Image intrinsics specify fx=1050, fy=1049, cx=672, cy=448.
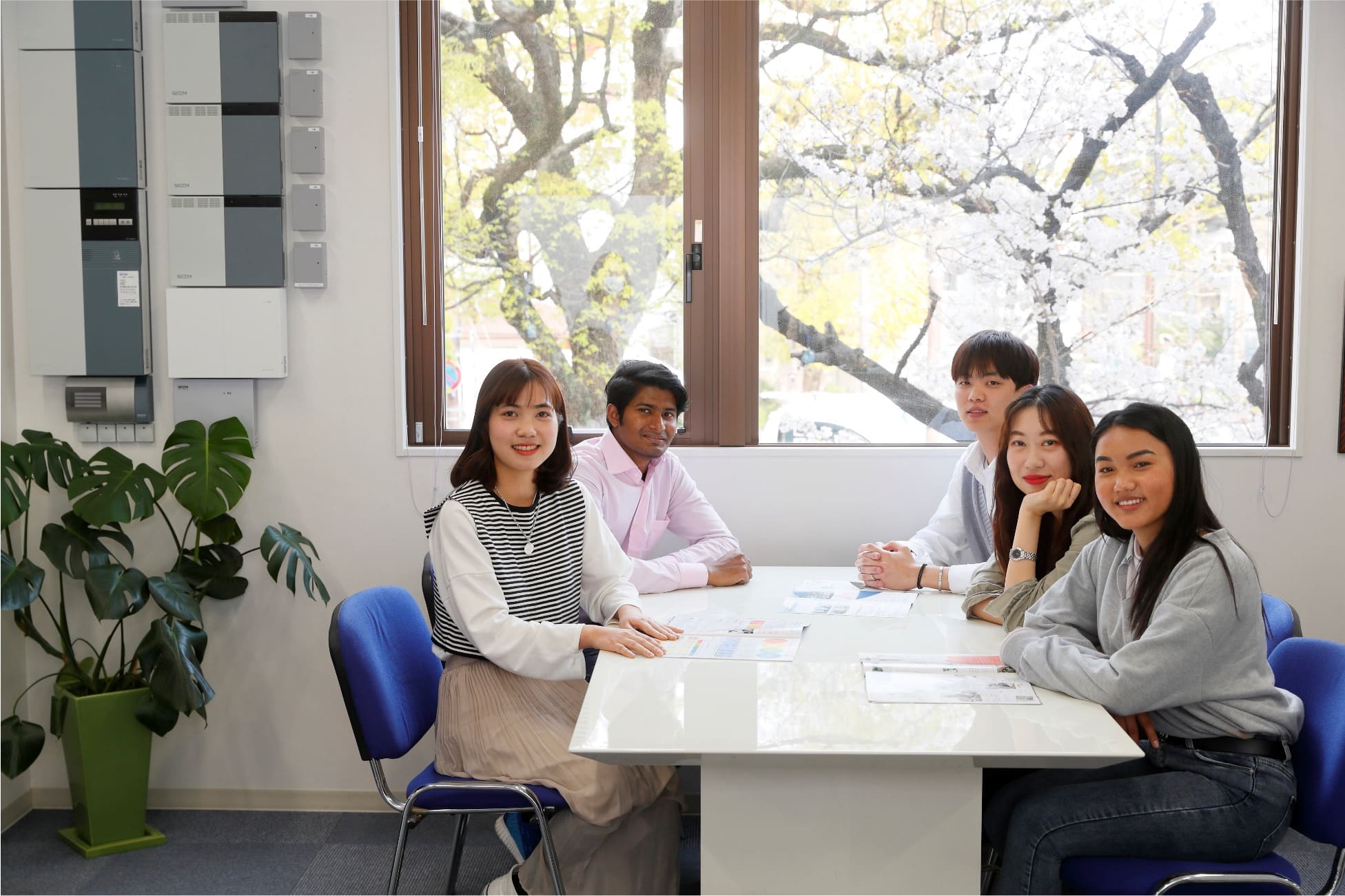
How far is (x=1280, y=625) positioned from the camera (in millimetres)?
2146

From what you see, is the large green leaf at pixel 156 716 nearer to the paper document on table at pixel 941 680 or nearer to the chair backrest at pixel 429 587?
the chair backrest at pixel 429 587

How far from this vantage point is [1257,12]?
316cm

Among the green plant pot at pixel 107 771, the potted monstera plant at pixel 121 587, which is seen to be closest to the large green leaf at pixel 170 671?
the potted monstera plant at pixel 121 587

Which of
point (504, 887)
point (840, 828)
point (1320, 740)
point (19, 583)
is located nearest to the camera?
point (840, 828)

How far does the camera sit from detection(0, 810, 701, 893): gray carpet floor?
106 inches

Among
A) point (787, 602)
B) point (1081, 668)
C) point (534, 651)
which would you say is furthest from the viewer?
point (787, 602)

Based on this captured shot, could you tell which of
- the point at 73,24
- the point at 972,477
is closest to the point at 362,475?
the point at 73,24

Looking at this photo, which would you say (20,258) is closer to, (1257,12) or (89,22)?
(89,22)

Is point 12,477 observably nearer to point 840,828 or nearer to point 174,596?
point 174,596

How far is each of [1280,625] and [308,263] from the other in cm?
267

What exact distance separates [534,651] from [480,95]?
6.21 feet

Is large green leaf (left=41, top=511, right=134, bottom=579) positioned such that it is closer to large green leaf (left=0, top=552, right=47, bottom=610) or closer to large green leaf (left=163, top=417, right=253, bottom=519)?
large green leaf (left=0, top=552, right=47, bottom=610)

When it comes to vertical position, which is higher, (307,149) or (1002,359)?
(307,149)

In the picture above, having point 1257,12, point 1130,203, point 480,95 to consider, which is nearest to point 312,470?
point 480,95
